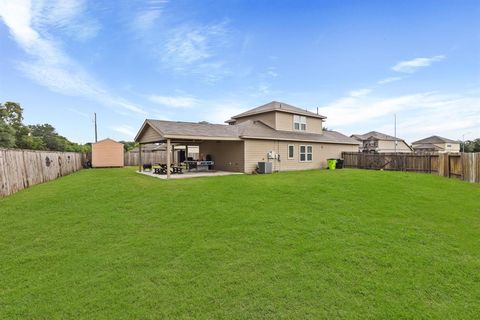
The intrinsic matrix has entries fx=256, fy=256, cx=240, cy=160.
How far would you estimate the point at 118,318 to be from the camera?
354 cm

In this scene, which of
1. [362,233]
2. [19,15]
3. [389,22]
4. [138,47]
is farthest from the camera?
[138,47]

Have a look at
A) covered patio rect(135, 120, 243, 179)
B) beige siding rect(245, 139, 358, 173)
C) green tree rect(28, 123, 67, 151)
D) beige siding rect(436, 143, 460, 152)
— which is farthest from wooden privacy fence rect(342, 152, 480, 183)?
green tree rect(28, 123, 67, 151)

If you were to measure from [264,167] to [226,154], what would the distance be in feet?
11.1

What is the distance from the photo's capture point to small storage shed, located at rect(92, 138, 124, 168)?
26672 mm

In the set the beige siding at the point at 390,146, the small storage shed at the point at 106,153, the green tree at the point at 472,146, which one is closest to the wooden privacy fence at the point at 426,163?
the small storage shed at the point at 106,153

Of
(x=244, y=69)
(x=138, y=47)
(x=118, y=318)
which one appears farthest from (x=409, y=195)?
(x=138, y=47)

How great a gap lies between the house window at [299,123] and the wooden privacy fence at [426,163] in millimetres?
5178

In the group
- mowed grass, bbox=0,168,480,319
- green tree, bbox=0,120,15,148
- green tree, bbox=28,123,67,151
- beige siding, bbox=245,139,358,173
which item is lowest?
mowed grass, bbox=0,168,480,319

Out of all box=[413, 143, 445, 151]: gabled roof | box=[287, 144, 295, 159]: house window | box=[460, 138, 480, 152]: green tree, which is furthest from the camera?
box=[460, 138, 480, 152]: green tree

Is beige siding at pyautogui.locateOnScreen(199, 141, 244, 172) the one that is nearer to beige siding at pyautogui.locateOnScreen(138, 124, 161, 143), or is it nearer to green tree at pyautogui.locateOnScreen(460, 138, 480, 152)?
beige siding at pyautogui.locateOnScreen(138, 124, 161, 143)

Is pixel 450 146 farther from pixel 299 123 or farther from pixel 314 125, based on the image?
pixel 299 123

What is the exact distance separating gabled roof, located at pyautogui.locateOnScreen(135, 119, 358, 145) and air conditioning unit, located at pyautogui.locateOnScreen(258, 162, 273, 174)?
1.90 meters

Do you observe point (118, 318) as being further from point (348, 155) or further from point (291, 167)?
point (348, 155)

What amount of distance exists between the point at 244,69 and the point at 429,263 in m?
20.7
